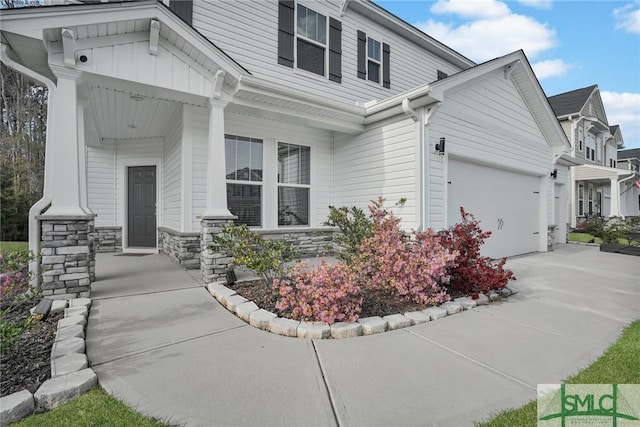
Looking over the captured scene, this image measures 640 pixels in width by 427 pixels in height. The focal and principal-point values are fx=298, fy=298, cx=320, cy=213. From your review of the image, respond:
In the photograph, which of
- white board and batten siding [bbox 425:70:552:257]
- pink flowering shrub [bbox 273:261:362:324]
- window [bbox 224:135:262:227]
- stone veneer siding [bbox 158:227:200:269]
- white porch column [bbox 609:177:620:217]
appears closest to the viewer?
pink flowering shrub [bbox 273:261:362:324]

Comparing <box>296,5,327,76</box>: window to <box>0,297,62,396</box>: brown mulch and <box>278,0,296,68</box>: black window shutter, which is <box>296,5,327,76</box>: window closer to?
<box>278,0,296,68</box>: black window shutter

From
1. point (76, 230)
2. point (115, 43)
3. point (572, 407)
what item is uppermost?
point (115, 43)

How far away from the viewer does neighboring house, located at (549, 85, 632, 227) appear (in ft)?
46.8

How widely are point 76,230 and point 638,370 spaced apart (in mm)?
5829

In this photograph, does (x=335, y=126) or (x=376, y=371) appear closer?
(x=376, y=371)

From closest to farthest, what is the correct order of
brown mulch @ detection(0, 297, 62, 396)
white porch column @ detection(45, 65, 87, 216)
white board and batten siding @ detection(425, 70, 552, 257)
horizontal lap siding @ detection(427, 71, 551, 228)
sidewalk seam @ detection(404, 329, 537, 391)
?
brown mulch @ detection(0, 297, 62, 396) → sidewalk seam @ detection(404, 329, 537, 391) → white porch column @ detection(45, 65, 87, 216) → horizontal lap siding @ detection(427, 71, 551, 228) → white board and batten siding @ detection(425, 70, 552, 257)

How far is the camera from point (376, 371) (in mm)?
2324

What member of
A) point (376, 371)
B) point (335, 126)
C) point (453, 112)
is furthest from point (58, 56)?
point (453, 112)

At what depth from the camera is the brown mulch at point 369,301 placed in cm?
355

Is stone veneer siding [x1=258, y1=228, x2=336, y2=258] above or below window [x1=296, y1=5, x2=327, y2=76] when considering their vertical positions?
below

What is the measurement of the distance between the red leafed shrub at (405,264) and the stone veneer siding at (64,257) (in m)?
3.59

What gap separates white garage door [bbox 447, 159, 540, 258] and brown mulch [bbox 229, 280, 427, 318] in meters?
3.10

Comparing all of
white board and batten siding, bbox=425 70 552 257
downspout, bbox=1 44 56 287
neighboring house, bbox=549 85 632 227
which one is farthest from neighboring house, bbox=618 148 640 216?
downspout, bbox=1 44 56 287

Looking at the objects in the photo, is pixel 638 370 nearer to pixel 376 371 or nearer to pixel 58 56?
pixel 376 371
